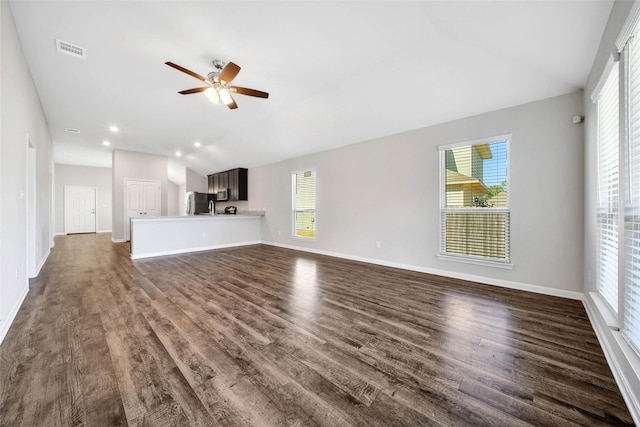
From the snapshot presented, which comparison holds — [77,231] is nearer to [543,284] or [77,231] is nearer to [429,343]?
[429,343]

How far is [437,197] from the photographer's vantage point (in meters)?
3.87

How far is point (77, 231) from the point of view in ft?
31.8

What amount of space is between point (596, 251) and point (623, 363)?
1.29 metres

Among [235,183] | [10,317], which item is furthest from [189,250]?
[10,317]

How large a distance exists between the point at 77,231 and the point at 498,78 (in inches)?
538

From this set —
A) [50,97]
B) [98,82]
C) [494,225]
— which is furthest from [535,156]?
[50,97]

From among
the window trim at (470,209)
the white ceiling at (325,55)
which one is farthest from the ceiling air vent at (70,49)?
the window trim at (470,209)

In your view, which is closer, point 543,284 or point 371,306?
point 371,306

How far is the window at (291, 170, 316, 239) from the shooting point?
5984 mm

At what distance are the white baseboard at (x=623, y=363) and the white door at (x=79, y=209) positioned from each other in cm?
1387

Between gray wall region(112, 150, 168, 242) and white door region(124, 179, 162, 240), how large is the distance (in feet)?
0.35

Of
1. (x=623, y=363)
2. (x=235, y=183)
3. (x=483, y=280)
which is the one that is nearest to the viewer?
(x=623, y=363)

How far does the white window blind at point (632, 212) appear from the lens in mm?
1421

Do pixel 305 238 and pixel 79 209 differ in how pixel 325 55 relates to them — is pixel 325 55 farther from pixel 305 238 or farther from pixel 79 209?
pixel 79 209
